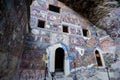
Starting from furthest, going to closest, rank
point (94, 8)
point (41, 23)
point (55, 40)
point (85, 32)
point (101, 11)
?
point (85, 32) → point (94, 8) → point (101, 11) → point (41, 23) → point (55, 40)

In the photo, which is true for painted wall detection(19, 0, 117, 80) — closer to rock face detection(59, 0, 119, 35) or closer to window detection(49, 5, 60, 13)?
window detection(49, 5, 60, 13)

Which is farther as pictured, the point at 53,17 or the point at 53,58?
the point at 53,17

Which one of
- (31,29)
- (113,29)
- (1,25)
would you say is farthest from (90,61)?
(1,25)

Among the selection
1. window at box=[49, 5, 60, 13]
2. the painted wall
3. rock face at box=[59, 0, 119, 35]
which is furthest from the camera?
window at box=[49, 5, 60, 13]

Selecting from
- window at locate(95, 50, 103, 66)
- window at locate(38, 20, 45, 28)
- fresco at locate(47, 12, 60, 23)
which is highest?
fresco at locate(47, 12, 60, 23)

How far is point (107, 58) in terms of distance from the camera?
22.6 feet

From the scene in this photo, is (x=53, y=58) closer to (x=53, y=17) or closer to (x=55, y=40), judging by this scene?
(x=55, y=40)

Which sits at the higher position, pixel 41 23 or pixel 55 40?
pixel 41 23

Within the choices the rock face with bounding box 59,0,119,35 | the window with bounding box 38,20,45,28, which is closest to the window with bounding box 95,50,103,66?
the rock face with bounding box 59,0,119,35

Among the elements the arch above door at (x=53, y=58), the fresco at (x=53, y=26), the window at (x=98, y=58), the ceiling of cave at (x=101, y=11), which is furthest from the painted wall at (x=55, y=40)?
the ceiling of cave at (x=101, y=11)

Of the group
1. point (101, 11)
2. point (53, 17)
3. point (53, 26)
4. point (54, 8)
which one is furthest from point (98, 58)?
point (54, 8)

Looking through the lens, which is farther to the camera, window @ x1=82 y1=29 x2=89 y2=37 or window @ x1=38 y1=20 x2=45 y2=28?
window @ x1=82 y1=29 x2=89 y2=37

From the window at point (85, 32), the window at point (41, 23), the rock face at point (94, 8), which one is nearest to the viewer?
the window at point (41, 23)

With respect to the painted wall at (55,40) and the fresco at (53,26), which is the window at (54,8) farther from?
the fresco at (53,26)
